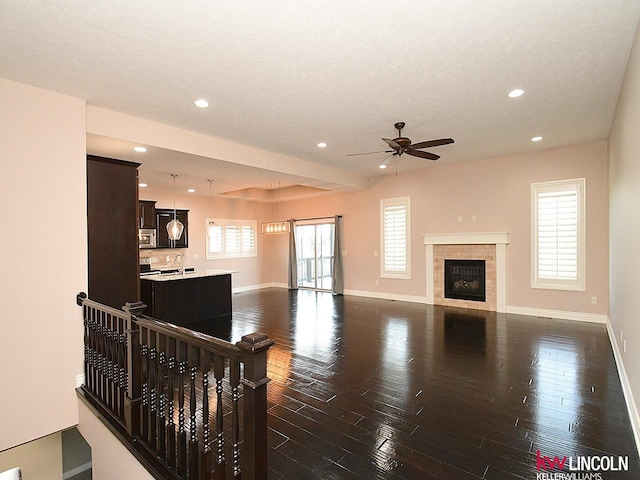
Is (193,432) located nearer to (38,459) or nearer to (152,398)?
(152,398)

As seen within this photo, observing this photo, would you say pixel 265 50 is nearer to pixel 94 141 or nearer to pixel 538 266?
pixel 94 141

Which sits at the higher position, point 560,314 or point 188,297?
point 188,297

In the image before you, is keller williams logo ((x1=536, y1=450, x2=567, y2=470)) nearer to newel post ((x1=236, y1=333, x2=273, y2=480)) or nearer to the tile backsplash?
newel post ((x1=236, y1=333, x2=273, y2=480))

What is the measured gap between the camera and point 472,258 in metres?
7.01

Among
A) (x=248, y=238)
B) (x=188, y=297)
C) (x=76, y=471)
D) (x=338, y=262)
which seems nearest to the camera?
(x=76, y=471)

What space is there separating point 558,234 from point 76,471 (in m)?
8.41

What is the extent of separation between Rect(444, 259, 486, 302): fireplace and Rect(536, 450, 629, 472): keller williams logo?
493 centimetres

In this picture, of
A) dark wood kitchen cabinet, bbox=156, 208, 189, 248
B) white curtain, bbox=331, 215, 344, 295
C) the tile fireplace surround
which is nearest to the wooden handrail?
dark wood kitchen cabinet, bbox=156, 208, 189, 248

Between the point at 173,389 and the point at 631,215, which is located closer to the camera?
the point at 173,389

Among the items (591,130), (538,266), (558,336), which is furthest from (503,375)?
(591,130)

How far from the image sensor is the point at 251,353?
62.8 inches

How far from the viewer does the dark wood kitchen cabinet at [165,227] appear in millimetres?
8344

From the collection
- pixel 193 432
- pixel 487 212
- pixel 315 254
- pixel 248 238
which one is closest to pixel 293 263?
pixel 315 254

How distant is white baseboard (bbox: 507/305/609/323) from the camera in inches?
223
